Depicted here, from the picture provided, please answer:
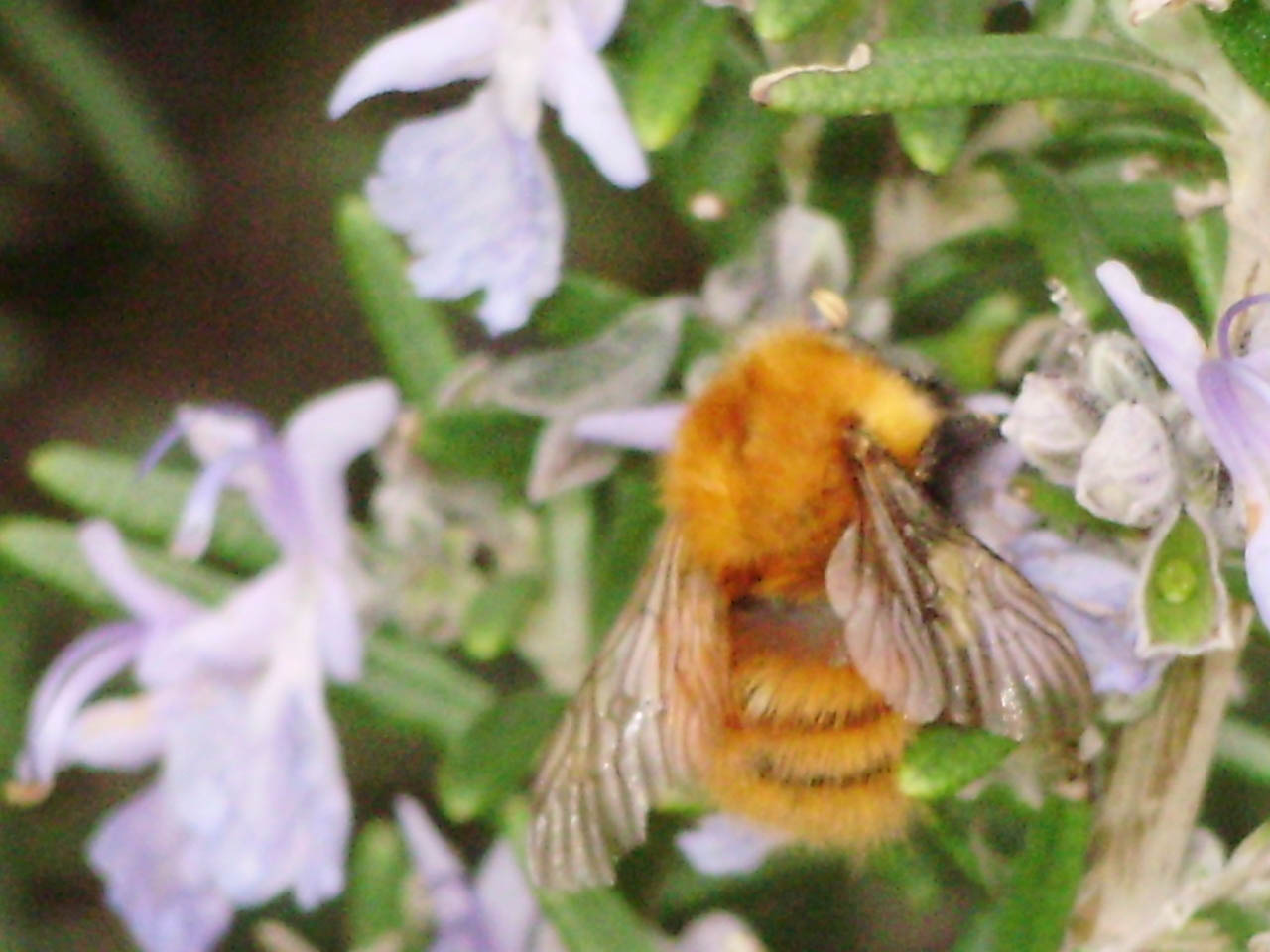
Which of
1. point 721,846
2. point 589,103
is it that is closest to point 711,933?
point 721,846

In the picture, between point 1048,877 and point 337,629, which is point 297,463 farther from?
point 1048,877

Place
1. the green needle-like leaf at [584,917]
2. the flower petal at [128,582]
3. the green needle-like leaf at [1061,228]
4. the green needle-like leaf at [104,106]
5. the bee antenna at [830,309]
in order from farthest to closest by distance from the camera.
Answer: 1. the green needle-like leaf at [104,106]
2. the flower petal at [128,582]
3. the green needle-like leaf at [584,917]
4. the green needle-like leaf at [1061,228]
5. the bee antenna at [830,309]

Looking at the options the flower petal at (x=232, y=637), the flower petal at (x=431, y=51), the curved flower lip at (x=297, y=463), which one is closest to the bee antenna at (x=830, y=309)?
the flower petal at (x=431, y=51)

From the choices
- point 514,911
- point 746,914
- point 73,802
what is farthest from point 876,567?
point 73,802

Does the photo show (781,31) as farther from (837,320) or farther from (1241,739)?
(1241,739)

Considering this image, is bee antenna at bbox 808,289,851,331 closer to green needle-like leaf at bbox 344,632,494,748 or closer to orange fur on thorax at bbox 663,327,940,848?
orange fur on thorax at bbox 663,327,940,848

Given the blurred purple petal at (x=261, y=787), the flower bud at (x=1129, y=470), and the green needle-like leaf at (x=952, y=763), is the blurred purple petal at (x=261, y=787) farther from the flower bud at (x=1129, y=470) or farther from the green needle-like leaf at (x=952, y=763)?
the flower bud at (x=1129, y=470)

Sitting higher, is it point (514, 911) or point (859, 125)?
point (859, 125)

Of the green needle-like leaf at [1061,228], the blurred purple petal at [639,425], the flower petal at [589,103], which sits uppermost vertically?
the flower petal at [589,103]
